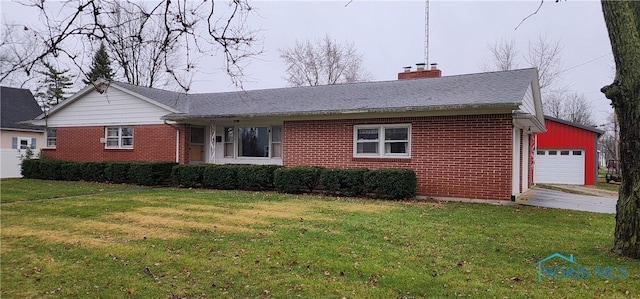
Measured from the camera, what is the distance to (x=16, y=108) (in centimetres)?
2836

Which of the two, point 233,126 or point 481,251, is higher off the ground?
point 233,126

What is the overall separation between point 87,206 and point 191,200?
246 centimetres

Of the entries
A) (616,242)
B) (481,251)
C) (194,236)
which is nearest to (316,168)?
(194,236)

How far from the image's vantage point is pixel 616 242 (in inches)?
223

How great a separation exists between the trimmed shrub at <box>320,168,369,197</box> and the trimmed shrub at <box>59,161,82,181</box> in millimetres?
11165

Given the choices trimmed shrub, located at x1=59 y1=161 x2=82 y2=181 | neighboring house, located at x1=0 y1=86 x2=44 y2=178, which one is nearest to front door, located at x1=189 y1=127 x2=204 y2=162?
trimmed shrub, located at x1=59 y1=161 x2=82 y2=181

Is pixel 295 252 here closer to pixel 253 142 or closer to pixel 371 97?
pixel 371 97

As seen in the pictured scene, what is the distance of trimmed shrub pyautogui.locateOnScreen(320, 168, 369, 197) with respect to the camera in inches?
473

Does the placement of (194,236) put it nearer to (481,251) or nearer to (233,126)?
(481,251)

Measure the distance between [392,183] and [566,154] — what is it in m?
14.8

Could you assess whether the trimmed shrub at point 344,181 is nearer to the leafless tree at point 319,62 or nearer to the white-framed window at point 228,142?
the white-framed window at point 228,142

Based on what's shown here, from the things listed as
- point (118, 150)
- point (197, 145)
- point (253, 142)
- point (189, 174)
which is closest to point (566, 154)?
point (253, 142)

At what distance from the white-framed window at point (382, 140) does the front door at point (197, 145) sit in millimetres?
7604

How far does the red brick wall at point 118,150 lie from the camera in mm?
16719
